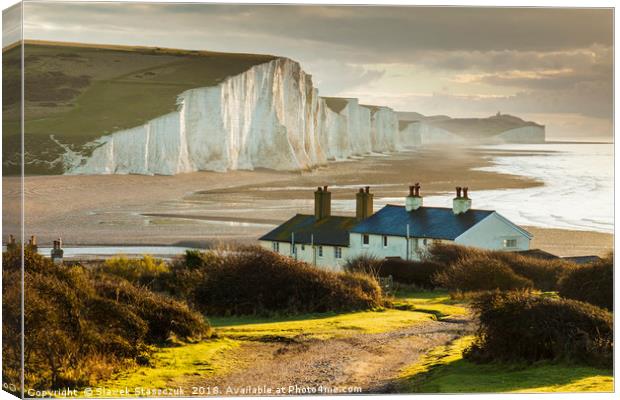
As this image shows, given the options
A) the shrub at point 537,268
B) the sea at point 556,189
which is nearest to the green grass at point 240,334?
the shrub at point 537,268

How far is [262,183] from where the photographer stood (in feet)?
65.0

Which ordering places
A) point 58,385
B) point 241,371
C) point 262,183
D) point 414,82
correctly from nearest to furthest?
1. point 58,385
2. point 241,371
3. point 414,82
4. point 262,183

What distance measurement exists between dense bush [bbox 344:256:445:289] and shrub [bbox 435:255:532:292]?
0.25 m

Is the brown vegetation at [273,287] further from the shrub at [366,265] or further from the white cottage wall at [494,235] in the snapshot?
the white cottage wall at [494,235]

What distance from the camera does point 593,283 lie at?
1767 centimetres

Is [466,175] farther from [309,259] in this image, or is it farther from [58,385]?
[58,385]

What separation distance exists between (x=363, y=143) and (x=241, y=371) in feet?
16.7

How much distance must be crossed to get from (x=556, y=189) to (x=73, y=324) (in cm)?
779

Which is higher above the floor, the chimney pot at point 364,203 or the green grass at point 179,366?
the chimney pot at point 364,203

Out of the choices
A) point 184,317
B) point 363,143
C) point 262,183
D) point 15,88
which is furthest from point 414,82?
point 15,88

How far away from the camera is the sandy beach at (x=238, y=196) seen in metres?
18.8

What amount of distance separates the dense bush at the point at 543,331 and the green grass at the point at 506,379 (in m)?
0.15

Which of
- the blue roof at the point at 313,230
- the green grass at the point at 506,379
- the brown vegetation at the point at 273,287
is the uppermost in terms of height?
the blue roof at the point at 313,230

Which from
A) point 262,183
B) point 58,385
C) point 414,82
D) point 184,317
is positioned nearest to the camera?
point 58,385
